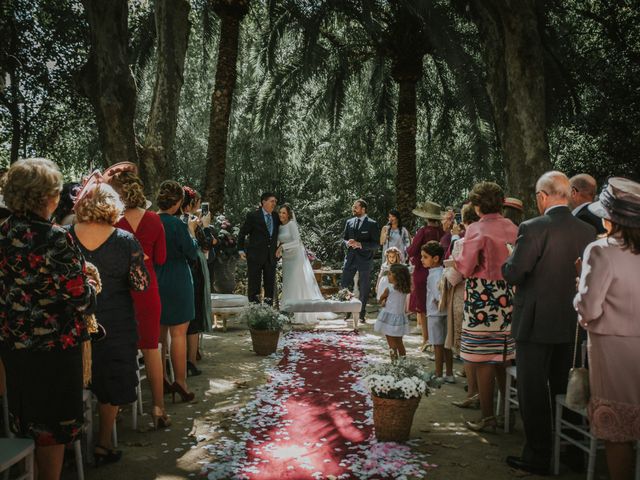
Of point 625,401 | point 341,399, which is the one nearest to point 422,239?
point 341,399

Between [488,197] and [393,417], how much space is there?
1889mm

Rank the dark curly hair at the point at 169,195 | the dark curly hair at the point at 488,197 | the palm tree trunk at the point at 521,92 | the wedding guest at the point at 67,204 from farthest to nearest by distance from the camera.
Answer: the palm tree trunk at the point at 521,92 < the dark curly hair at the point at 169,195 < the dark curly hair at the point at 488,197 < the wedding guest at the point at 67,204

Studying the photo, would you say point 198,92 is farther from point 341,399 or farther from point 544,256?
point 544,256

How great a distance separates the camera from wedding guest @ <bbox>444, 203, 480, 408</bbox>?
18.2 feet

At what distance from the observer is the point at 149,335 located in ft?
15.0

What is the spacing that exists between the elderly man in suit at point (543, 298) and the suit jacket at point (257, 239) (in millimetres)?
6316

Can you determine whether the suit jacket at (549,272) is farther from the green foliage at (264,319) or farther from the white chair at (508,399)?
the green foliage at (264,319)

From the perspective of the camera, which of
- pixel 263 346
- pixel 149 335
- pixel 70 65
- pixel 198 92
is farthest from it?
pixel 198 92

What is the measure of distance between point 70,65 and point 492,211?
13242mm

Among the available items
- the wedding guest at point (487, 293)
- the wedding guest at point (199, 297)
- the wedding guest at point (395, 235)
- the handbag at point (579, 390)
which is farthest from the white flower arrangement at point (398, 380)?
the wedding guest at point (395, 235)

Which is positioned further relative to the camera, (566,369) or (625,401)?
(566,369)

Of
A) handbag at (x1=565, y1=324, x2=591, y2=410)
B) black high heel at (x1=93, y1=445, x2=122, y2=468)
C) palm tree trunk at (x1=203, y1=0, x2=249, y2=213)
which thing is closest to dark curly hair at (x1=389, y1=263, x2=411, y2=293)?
handbag at (x1=565, y1=324, x2=591, y2=410)

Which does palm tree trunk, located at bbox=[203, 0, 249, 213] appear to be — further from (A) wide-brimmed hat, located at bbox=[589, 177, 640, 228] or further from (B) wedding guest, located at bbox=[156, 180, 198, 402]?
(A) wide-brimmed hat, located at bbox=[589, 177, 640, 228]

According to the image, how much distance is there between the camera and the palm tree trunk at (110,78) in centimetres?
709
